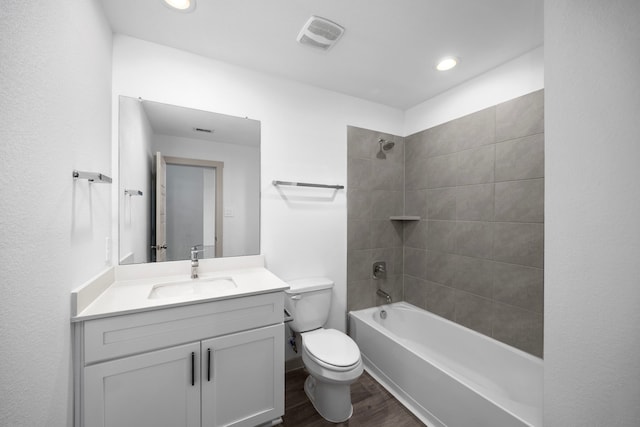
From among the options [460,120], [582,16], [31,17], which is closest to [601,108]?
[582,16]

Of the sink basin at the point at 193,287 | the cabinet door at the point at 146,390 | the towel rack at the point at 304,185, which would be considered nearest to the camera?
the cabinet door at the point at 146,390

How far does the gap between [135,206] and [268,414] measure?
149cm

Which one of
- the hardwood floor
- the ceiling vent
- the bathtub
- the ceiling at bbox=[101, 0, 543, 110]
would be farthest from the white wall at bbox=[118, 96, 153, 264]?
the bathtub

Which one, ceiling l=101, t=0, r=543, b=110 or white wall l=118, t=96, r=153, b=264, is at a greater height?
ceiling l=101, t=0, r=543, b=110

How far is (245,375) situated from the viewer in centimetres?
132

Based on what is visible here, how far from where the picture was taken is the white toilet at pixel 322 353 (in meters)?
1.47

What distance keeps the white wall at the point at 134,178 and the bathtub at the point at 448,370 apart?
1.80 m

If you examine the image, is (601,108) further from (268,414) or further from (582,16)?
(268,414)

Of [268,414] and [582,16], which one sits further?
[268,414]

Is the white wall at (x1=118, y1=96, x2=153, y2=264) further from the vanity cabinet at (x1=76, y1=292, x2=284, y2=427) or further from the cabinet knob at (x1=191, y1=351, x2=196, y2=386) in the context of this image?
the cabinet knob at (x1=191, y1=351, x2=196, y2=386)

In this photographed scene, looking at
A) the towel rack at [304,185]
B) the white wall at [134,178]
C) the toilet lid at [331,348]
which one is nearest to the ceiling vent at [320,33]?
the towel rack at [304,185]

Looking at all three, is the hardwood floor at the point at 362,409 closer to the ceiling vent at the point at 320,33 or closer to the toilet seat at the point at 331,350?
the toilet seat at the point at 331,350

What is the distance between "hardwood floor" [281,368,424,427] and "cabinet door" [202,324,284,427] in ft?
0.80

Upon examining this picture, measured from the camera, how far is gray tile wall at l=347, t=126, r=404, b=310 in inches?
89.5
